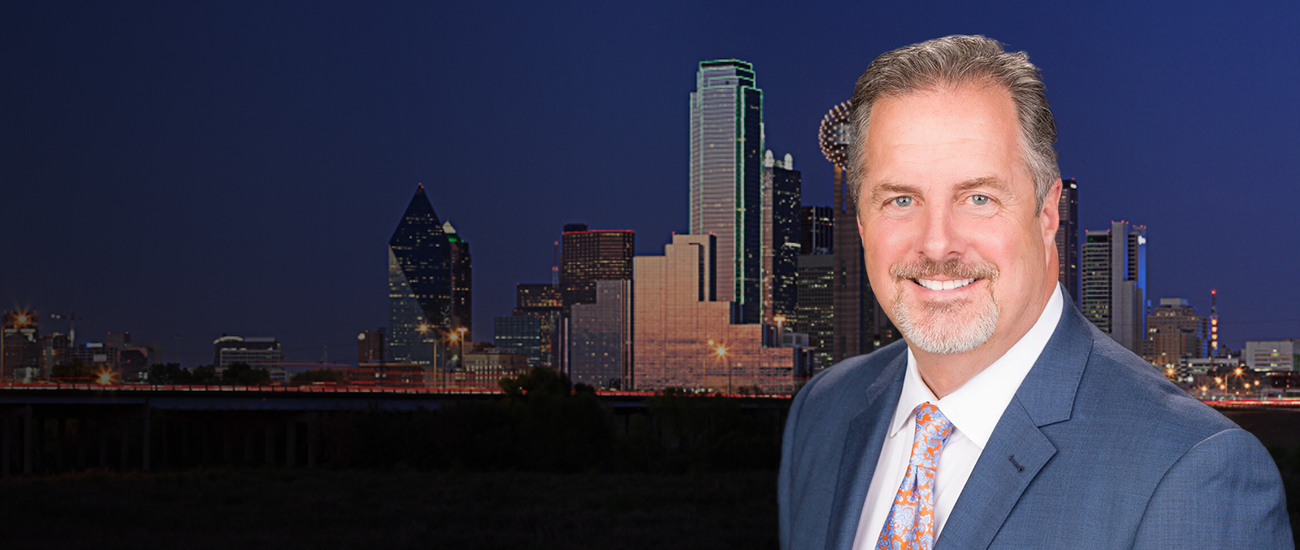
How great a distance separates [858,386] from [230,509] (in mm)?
31023

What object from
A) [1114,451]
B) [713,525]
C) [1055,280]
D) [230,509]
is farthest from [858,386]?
[230,509]

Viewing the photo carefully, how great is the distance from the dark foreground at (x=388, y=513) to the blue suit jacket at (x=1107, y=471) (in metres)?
21.0

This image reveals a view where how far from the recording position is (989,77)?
8.91 ft

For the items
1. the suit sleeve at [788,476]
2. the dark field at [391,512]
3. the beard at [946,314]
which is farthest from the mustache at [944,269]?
the dark field at [391,512]

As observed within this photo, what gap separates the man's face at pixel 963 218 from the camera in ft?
8.78

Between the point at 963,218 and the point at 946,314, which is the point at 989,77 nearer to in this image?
the point at 963,218

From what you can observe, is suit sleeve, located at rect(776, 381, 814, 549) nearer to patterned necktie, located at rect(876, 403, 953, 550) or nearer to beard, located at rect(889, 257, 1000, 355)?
patterned necktie, located at rect(876, 403, 953, 550)

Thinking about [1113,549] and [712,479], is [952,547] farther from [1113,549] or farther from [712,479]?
[712,479]

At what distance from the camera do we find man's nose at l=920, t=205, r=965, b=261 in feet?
8.85

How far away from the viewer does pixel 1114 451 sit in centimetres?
237

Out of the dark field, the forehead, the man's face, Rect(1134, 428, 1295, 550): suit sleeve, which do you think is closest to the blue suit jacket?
Rect(1134, 428, 1295, 550): suit sleeve

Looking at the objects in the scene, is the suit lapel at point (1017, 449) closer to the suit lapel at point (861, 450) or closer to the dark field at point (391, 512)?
the suit lapel at point (861, 450)

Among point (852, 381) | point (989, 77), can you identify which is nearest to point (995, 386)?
point (989, 77)

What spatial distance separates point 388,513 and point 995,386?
94.3 feet
